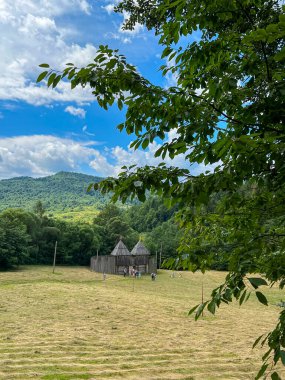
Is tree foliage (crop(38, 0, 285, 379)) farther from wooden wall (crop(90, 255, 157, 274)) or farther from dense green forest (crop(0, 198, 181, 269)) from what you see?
wooden wall (crop(90, 255, 157, 274))

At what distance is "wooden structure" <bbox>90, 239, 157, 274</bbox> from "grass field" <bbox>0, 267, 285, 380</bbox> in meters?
27.9

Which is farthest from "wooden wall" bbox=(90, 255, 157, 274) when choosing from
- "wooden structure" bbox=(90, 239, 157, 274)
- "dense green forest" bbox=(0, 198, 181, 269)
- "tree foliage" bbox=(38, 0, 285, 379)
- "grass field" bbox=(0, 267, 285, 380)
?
"tree foliage" bbox=(38, 0, 285, 379)

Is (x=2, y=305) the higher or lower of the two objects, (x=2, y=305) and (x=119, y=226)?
the lower

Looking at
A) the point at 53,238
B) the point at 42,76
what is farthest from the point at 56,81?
the point at 53,238

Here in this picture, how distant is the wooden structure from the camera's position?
4719 centimetres

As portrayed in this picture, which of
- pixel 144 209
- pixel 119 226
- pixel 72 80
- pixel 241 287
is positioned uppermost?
pixel 144 209

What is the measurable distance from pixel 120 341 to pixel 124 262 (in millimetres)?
36609

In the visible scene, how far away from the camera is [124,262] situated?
1861 inches

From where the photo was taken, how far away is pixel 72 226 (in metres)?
60.5

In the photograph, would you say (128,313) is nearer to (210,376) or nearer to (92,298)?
(92,298)

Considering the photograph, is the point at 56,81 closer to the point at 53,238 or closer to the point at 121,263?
the point at 121,263

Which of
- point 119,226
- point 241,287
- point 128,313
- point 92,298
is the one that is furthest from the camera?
point 119,226

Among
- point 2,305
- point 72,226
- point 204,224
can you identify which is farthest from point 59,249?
point 204,224

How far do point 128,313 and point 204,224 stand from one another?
13900 millimetres
